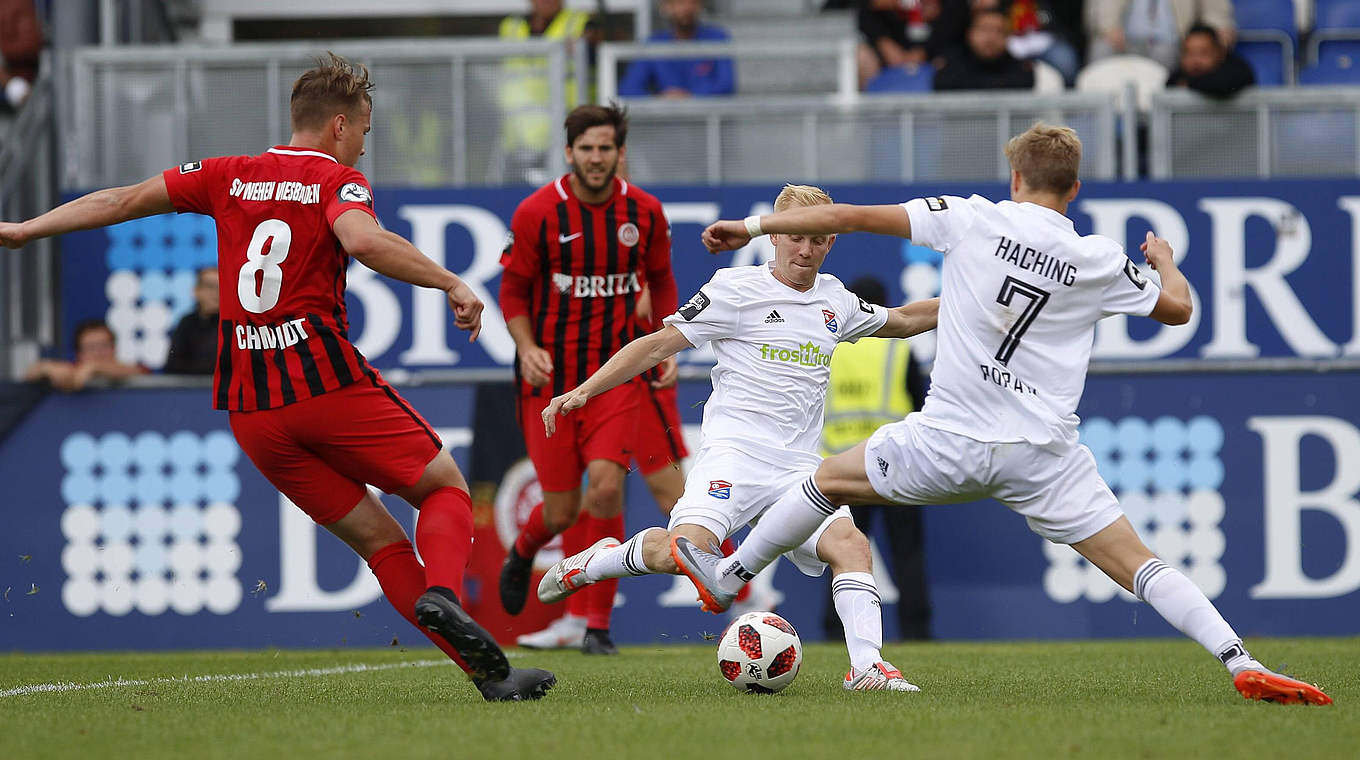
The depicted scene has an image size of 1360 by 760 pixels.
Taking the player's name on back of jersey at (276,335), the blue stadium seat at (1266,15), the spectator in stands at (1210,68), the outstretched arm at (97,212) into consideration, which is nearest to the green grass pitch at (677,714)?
the player's name on back of jersey at (276,335)

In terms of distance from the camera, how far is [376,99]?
10.9 metres

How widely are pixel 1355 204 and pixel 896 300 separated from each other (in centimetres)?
294

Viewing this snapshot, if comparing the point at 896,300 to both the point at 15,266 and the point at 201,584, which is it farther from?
the point at 15,266

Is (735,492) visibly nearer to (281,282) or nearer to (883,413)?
(281,282)

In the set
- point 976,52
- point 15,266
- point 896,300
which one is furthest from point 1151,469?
point 15,266

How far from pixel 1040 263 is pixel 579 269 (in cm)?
309

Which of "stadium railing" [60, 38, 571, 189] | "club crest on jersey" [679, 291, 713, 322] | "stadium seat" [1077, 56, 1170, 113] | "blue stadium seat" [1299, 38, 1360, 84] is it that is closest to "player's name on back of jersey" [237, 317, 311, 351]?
"club crest on jersey" [679, 291, 713, 322]

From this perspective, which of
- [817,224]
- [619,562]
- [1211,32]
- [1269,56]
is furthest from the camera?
[1269,56]

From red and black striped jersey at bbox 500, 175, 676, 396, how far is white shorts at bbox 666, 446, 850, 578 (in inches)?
68.5

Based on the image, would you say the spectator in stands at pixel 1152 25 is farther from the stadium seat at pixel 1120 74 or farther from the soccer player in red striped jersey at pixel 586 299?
the soccer player in red striped jersey at pixel 586 299

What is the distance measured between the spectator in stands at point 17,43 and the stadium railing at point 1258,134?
27.1ft

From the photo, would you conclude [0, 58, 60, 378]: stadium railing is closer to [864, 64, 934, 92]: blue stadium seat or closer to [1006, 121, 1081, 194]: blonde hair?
[864, 64, 934, 92]: blue stadium seat

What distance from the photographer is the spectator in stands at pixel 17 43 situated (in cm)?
1236

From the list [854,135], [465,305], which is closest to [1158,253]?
[465,305]
